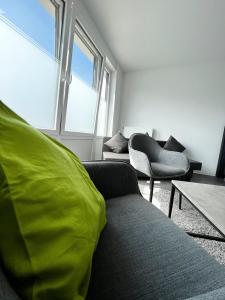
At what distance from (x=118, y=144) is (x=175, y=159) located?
141cm

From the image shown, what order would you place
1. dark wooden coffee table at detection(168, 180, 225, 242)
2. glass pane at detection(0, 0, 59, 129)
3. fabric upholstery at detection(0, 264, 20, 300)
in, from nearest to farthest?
fabric upholstery at detection(0, 264, 20, 300)
dark wooden coffee table at detection(168, 180, 225, 242)
glass pane at detection(0, 0, 59, 129)

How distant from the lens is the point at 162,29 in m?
2.96

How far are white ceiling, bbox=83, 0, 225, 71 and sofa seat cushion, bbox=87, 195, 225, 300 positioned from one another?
9.03 feet

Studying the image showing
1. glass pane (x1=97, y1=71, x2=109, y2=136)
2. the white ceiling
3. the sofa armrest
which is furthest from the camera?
glass pane (x1=97, y1=71, x2=109, y2=136)

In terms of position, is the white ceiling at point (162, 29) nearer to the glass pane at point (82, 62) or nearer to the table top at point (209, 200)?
the glass pane at point (82, 62)

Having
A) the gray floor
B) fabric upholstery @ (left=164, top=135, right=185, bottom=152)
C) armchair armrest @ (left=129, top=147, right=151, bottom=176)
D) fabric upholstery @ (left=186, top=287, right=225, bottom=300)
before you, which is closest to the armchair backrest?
armchair armrest @ (left=129, top=147, right=151, bottom=176)

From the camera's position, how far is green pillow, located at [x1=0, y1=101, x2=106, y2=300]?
0.31 metres

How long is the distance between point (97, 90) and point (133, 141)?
62.1 inches

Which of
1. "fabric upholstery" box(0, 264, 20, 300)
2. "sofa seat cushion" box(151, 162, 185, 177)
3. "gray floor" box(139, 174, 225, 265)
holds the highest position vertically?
"fabric upholstery" box(0, 264, 20, 300)

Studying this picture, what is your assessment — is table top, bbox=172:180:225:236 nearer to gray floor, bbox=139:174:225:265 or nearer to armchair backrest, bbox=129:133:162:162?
gray floor, bbox=139:174:225:265

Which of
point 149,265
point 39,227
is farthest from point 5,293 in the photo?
point 149,265

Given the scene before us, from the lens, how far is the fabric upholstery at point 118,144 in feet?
11.6

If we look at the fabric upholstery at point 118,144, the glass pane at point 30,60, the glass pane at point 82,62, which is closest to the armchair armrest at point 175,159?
the fabric upholstery at point 118,144

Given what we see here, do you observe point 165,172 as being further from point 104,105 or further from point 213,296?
point 104,105
